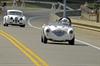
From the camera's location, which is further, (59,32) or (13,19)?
(13,19)

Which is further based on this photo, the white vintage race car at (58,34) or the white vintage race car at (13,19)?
the white vintage race car at (13,19)

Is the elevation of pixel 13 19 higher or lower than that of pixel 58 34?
lower

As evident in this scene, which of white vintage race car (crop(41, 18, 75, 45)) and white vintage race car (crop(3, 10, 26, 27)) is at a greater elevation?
white vintage race car (crop(41, 18, 75, 45))

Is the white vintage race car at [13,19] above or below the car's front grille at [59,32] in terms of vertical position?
below

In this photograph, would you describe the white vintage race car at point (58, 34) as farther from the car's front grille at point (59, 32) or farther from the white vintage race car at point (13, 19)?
the white vintage race car at point (13, 19)

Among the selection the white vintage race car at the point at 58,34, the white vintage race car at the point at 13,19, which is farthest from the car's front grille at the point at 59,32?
the white vintage race car at the point at 13,19

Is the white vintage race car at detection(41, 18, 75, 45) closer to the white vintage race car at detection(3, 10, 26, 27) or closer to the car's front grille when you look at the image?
the car's front grille

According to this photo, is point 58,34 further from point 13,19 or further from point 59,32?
point 13,19

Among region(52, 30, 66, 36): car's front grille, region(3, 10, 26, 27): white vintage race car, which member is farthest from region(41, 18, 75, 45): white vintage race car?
region(3, 10, 26, 27): white vintage race car

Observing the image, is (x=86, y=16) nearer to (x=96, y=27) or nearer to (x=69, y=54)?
(x=96, y=27)

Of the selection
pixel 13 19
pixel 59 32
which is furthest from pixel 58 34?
pixel 13 19

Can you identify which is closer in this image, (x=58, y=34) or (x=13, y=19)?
(x=58, y=34)

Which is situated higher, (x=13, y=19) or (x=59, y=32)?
(x=59, y=32)

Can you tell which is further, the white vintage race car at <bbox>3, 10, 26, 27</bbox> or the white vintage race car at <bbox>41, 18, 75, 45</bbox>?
the white vintage race car at <bbox>3, 10, 26, 27</bbox>
